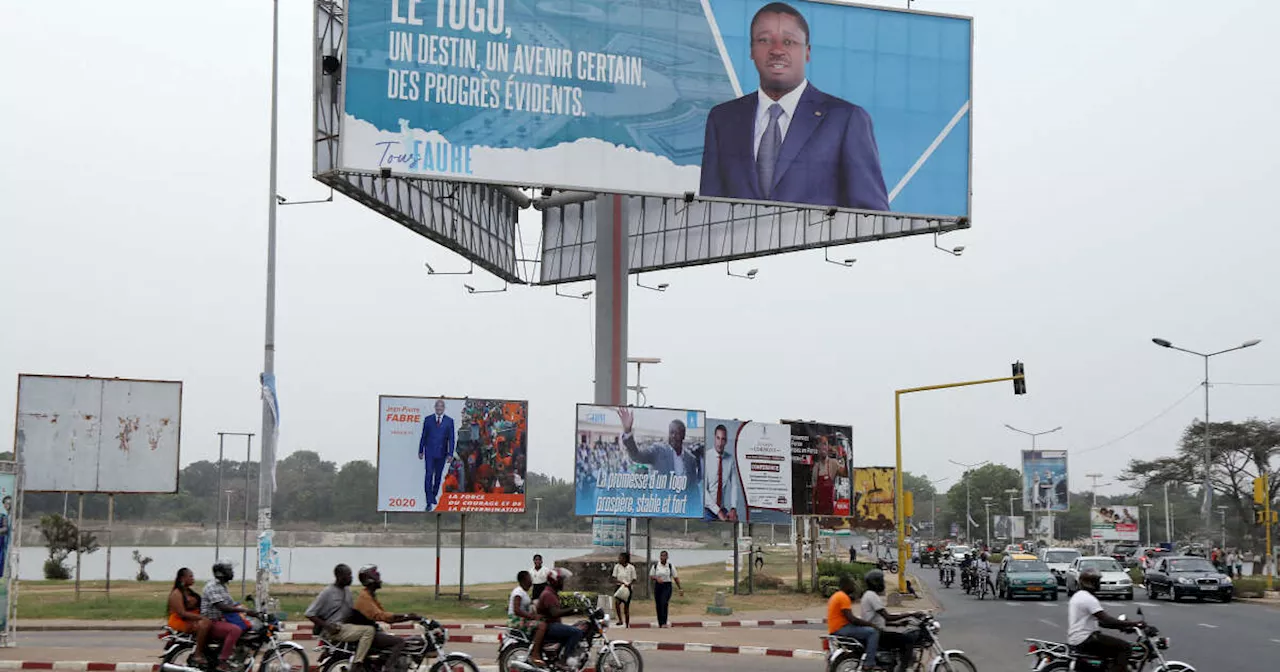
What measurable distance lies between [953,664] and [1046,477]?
8132 cm

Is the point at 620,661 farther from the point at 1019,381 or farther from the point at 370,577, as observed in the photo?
the point at 1019,381

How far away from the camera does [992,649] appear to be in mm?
23391

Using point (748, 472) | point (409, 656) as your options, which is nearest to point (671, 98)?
point (748, 472)

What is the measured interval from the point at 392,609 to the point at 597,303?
14.1m

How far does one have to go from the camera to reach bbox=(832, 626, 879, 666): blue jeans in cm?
1541

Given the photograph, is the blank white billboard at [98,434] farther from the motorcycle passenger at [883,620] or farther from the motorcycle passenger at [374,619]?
the motorcycle passenger at [883,620]

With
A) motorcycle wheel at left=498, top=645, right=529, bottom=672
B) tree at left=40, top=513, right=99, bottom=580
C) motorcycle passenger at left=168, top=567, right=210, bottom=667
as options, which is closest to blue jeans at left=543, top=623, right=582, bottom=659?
motorcycle wheel at left=498, top=645, right=529, bottom=672

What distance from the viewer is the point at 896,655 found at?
1562 centimetres

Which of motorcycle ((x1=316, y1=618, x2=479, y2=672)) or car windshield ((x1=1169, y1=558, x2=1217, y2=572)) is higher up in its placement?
motorcycle ((x1=316, y1=618, x2=479, y2=672))

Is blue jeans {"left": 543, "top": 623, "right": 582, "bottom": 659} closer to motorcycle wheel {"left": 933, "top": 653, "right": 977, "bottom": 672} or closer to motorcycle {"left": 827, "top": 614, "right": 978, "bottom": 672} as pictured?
motorcycle {"left": 827, "top": 614, "right": 978, "bottom": 672}

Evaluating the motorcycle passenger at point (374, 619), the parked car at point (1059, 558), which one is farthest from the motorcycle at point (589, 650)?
the parked car at point (1059, 558)

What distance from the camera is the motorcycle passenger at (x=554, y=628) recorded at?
15.8 meters

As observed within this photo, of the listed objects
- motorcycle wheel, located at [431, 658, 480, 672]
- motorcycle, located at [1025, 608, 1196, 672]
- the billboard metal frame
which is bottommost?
motorcycle wheel, located at [431, 658, 480, 672]

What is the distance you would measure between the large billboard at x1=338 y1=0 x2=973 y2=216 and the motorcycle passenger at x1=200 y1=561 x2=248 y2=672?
65.3 ft
